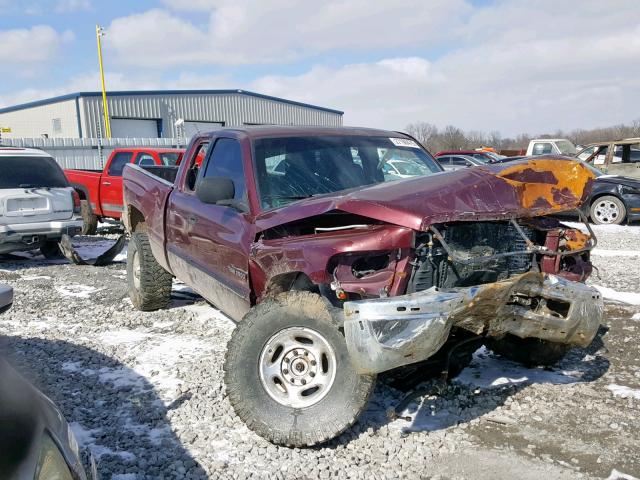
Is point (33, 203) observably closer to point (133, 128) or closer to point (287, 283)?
point (287, 283)

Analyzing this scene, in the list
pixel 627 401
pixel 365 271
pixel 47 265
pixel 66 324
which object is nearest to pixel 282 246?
pixel 365 271

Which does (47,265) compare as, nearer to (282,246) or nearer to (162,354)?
(162,354)

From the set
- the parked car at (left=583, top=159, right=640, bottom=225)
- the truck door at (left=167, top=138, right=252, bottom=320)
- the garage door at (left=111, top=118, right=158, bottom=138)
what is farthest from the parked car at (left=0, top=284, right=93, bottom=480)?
the garage door at (left=111, top=118, right=158, bottom=138)

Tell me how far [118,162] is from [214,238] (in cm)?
915

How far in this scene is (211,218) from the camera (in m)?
4.21

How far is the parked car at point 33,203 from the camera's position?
8352 mm


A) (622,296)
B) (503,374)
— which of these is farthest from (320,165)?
(622,296)

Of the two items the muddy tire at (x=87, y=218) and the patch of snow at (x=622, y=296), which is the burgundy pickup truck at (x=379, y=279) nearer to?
the patch of snow at (x=622, y=296)

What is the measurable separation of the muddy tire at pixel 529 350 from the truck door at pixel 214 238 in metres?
1.92

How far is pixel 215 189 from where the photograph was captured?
3.73 metres

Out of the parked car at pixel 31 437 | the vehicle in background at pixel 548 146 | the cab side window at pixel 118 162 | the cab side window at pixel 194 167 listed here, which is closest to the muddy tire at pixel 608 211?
the vehicle in background at pixel 548 146

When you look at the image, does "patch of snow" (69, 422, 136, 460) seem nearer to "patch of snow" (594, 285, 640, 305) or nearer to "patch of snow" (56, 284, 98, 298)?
"patch of snow" (56, 284, 98, 298)

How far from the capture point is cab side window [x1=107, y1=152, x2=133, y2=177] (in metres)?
12.2

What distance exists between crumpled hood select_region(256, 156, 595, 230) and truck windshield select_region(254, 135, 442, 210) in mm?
403
